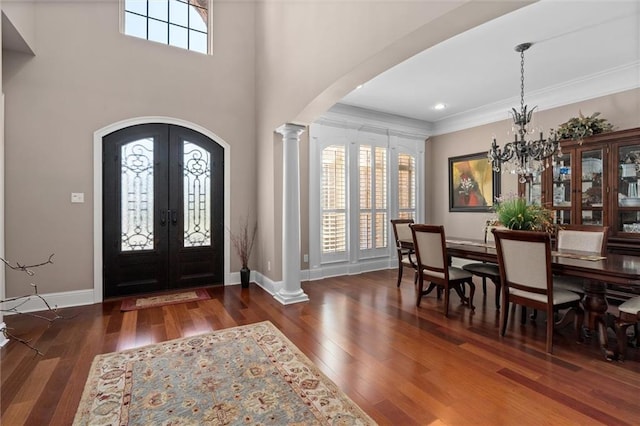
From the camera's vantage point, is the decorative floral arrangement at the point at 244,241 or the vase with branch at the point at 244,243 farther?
the decorative floral arrangement at the point at 244,241

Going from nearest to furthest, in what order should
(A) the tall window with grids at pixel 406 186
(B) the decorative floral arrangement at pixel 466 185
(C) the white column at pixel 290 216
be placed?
(C) the white column at pixel 290 216 < (B) the decorative floral arrangement at pixel 466 185 < (A) the tall window with grids at pixel 406 186

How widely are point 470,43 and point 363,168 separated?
2.65 meters

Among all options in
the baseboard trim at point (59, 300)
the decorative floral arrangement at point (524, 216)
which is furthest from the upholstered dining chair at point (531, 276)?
the baseboard trim at point (59, 300)

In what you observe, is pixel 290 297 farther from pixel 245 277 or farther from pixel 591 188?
pixel 591 188

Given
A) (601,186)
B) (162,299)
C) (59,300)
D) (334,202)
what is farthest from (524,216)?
(59,300)

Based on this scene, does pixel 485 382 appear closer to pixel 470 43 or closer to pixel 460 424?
pixel 460 424

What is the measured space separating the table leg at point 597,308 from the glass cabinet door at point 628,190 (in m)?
1.78

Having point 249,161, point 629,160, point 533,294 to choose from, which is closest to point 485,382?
point 533,294

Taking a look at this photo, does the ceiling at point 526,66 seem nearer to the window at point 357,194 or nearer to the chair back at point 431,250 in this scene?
the window at point 357,194

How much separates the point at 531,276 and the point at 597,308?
59 cm

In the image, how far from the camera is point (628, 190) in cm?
376

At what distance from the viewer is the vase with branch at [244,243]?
459 centimetres

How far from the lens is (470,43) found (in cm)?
337

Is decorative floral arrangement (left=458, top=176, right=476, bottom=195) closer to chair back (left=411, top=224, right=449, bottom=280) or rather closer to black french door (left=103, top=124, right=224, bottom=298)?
chair back (left=411, top=224, right=449, bottom=280)
